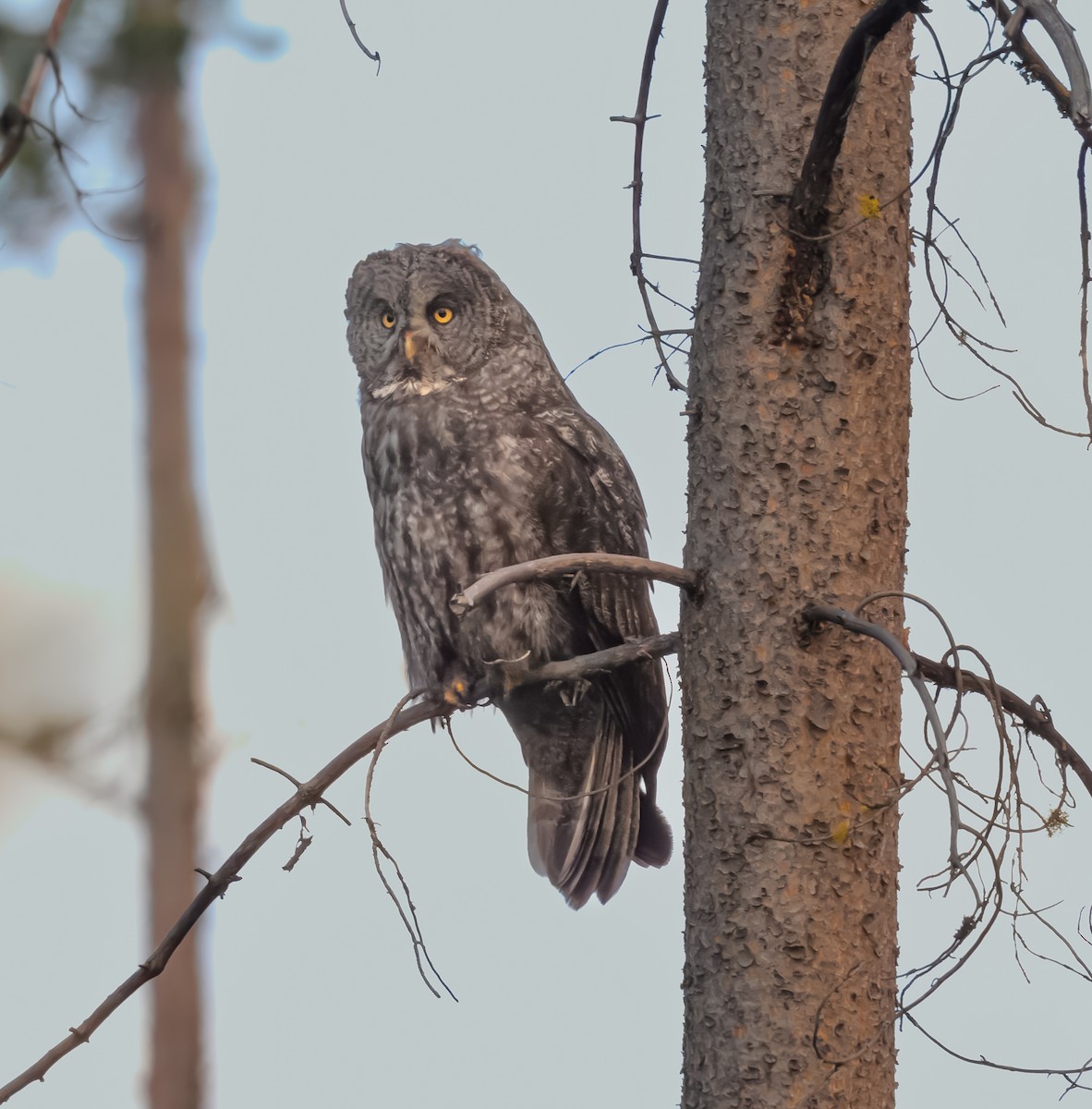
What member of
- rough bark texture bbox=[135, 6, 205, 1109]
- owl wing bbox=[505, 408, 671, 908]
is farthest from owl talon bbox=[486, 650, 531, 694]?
rough bark texture bbox=[135, 6, 205, 1109]

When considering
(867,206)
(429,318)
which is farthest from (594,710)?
(867,206)

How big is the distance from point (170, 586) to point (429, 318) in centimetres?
151

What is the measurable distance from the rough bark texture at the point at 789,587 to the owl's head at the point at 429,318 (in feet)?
3.29

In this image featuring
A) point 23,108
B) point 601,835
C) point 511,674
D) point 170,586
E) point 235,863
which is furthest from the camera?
point 170,586

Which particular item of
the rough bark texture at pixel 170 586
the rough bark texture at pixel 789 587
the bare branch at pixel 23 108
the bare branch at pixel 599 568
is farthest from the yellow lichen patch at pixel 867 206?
the rough bark texture at pixel 170 586

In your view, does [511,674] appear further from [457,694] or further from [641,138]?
[641,138]

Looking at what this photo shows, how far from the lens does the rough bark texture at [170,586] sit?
12.5 feet

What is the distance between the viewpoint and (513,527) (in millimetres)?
2779

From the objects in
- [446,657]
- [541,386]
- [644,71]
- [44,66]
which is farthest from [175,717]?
[44,66]

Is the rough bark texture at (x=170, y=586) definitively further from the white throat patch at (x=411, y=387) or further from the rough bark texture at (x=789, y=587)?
the rough bark texture at (x=789, y=587)

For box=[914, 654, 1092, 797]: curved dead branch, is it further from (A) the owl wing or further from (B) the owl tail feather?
(B) the owl tail feather

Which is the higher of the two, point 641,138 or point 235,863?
point 641,138

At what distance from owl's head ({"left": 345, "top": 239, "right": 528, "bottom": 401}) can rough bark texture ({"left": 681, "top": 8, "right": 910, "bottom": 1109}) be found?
1003 mm

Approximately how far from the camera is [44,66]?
4.90 feet
